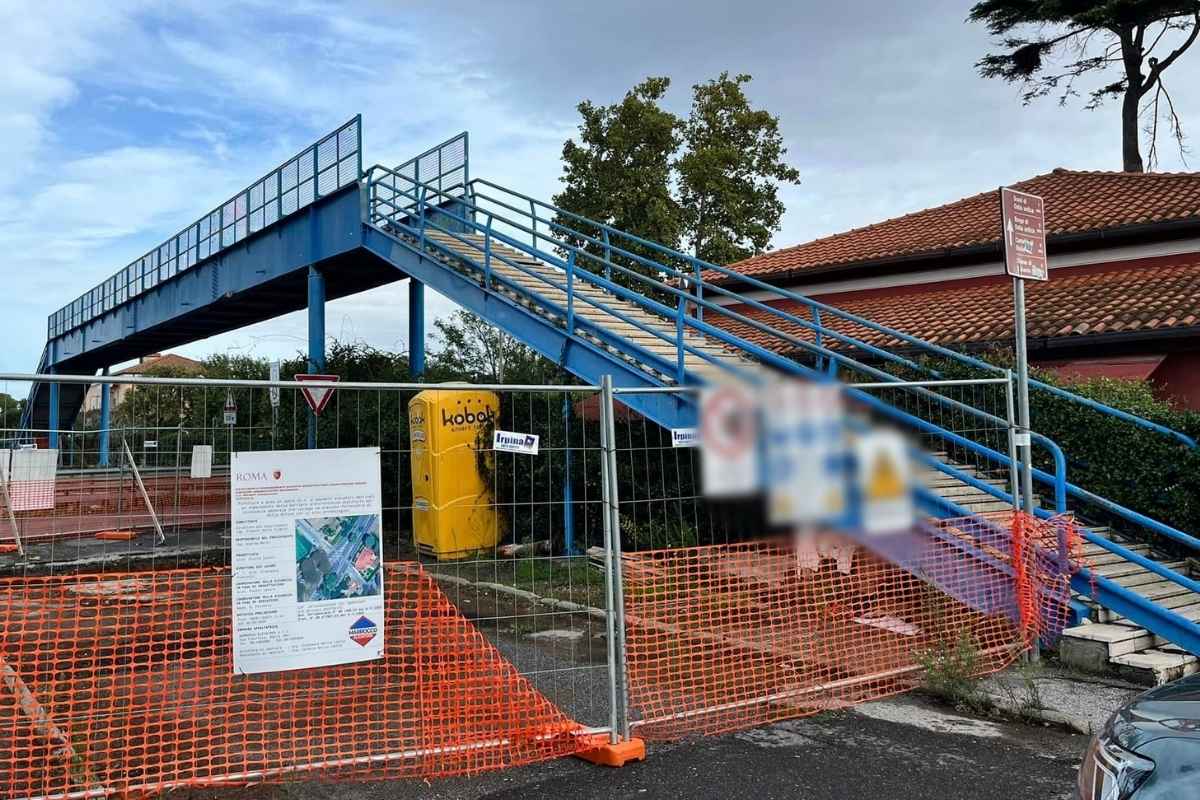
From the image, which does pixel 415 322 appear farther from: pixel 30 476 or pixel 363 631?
pixel 363 631

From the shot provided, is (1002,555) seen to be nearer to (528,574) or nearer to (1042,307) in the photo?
(528,574)

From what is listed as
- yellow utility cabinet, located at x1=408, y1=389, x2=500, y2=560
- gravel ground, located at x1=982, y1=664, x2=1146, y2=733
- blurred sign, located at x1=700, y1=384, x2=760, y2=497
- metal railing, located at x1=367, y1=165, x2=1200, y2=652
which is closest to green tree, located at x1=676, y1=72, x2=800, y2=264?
metal railing, located at x1=367, y1=165, x2=1200, y2=652

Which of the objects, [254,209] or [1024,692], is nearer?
[1024,692]

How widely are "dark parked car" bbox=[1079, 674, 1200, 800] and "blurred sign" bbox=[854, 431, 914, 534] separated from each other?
2532mm

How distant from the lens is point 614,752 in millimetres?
4859

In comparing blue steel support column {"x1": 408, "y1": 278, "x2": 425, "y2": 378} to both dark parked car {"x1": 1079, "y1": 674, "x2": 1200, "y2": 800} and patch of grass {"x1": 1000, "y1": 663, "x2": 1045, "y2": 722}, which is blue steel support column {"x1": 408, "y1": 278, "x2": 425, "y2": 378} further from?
dark parked car {"x1": 1079, "y1": 674, "x2": 1200, "y2": 800}

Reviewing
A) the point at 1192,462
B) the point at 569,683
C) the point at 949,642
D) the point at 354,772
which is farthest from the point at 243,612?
the point at 1192,462

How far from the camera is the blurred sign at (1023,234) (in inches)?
270

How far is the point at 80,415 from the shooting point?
132 ft

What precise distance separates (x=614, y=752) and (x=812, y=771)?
1.07 meters

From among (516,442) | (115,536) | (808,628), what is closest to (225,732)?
(516,442)

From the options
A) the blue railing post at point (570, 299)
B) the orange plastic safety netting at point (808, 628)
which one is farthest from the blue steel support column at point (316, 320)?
the orange plastic safety netting at point (808, 628)

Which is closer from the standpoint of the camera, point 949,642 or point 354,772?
point 354,772

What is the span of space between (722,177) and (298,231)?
1291 cm
